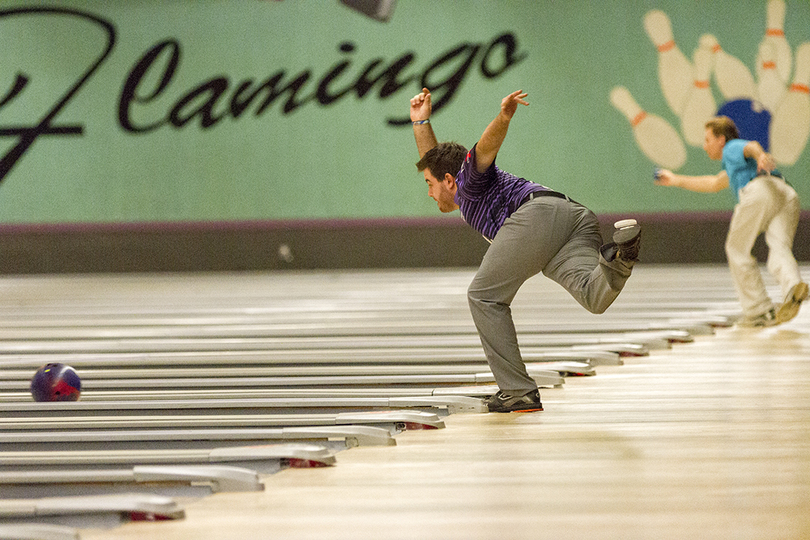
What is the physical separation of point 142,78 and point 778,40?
7.04 m

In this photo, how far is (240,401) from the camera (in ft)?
10.7

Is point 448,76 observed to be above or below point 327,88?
below

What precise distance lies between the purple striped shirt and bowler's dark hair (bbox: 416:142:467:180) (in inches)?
1.9

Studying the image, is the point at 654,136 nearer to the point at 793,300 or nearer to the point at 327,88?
the point at 327,88

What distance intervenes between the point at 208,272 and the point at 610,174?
467 centimetres

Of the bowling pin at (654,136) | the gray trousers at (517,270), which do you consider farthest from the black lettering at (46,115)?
the gray trousers at (517,270)

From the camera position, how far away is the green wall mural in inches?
397

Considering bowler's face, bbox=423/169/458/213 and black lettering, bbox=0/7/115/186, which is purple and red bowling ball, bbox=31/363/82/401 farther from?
black lettering, bbox=0/7/115/186

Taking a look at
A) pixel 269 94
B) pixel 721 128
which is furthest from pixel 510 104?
pixel 269 94

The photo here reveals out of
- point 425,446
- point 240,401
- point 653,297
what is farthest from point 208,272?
point 425,446

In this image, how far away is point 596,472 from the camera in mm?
2314

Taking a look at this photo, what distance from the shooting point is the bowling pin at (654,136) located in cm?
1012

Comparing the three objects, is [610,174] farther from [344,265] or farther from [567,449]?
[567,449]

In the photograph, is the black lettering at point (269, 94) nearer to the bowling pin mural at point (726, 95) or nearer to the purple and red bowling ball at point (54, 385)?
the bowling pin mural at point (726, 95)
